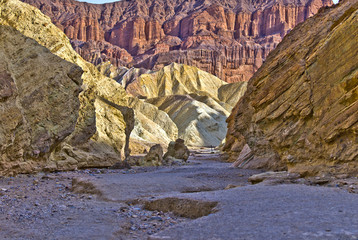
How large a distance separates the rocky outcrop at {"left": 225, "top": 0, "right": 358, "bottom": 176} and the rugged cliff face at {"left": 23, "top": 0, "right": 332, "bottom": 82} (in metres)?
115

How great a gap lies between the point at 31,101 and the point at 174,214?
709 cm

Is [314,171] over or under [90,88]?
under

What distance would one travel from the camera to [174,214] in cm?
646

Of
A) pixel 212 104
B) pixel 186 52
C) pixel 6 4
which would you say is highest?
pixel 186 52

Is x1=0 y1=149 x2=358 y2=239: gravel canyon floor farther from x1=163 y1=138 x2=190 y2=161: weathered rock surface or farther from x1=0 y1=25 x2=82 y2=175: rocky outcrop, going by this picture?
x1=163 y1=138 x2=190 y2=161: weathered rock surface

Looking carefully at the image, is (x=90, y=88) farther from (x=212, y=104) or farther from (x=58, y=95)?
(x=212, y=104)

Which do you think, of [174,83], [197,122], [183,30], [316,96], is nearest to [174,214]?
[316,96]

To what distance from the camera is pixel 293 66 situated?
10914 mm

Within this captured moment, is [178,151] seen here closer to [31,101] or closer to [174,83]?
[31,101]

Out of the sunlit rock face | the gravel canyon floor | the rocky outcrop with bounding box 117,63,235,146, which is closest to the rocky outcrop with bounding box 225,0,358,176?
the gravel canyon floor

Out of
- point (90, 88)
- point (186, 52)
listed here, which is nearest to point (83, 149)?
point (90, 88)

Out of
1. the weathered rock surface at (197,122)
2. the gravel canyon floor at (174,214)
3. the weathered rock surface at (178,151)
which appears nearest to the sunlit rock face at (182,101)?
the weathered rock surface at (197,122)

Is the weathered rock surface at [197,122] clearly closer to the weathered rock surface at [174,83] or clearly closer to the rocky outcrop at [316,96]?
the weathered rock surface at [174,83]

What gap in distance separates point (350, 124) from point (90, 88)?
12861 millimetres
